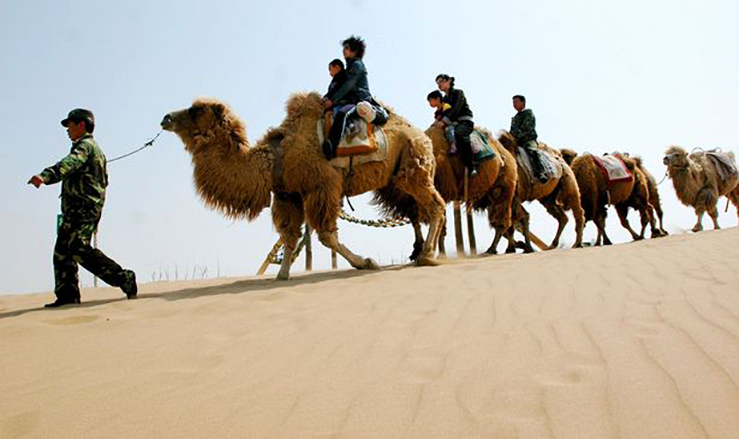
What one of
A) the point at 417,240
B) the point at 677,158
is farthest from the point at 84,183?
the point at 677,158

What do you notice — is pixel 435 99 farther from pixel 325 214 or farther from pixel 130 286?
pixel 130 286

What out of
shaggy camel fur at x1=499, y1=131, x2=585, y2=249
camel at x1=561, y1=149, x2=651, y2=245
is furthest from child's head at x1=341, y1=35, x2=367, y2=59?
camel at x1=561, y1=149, x2=651, y2=245

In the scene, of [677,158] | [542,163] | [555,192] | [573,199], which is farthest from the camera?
[677,158]

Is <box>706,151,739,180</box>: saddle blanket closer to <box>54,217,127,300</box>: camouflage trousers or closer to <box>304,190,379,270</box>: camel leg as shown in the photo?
<box>304,190,379,270</box>: camel leg

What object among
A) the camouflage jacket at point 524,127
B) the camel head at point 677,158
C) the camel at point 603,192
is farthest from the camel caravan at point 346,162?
the camel head at point 677,158

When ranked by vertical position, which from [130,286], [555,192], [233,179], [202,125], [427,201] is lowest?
[130,286]

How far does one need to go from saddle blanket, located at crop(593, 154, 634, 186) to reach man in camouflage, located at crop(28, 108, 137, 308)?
1125 centimetres

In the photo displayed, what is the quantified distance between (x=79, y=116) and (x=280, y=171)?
2.20 m

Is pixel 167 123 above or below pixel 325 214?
above

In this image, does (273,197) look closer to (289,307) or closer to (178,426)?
(289,307)

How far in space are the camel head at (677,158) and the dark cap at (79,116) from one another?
575 inches

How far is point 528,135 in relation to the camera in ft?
41.0

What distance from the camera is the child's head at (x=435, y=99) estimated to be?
10.5 meters

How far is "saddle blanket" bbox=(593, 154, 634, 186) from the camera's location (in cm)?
1416
